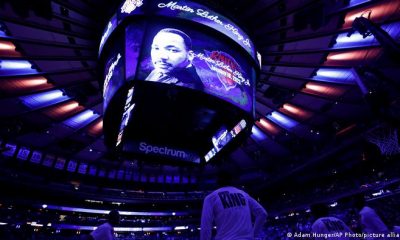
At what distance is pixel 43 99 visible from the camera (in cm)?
1783

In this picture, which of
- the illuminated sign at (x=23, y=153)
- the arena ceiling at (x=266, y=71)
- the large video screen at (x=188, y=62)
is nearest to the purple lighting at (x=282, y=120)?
the arena ceiling at (x=266, y=71)

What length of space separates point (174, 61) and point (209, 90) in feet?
6.20

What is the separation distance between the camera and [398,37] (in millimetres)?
13688

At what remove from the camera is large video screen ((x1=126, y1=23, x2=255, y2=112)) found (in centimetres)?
972

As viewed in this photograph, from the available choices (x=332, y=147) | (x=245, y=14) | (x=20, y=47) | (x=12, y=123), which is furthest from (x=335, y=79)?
(x=12, y=123)

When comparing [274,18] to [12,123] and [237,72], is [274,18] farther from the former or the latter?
[12,123]

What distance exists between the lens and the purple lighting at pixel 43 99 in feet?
56.7

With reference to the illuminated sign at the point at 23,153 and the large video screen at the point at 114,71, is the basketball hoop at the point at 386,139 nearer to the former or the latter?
the large video screen at the point at 114,71

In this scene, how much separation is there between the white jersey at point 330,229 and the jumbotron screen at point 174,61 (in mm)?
5868

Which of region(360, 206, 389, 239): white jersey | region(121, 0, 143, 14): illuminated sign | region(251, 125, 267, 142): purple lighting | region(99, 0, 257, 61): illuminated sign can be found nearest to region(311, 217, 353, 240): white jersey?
region(360, 206, 389, 239): white jersey

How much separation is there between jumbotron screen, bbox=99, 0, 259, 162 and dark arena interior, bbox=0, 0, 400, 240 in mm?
59

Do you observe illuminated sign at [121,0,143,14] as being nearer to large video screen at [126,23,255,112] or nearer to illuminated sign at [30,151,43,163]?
large video screen at [126,23,255,112]

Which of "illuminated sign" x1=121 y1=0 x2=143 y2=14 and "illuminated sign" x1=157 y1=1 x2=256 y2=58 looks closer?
"illuminated sign" x1=121 y1=0 x2=143 y2=14

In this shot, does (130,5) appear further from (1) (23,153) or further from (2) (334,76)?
(1) (23,153)
